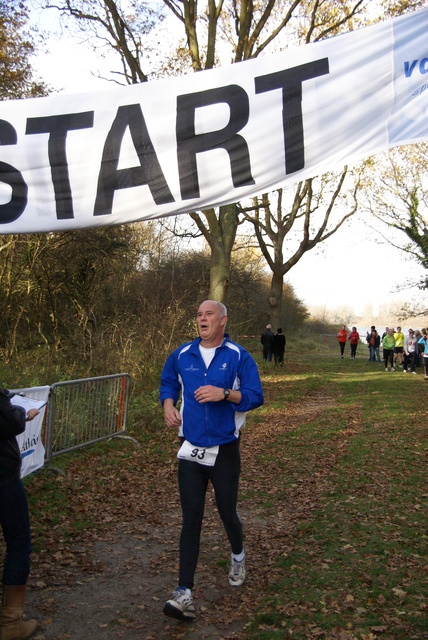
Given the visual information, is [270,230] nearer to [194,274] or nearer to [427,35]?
[194,274]

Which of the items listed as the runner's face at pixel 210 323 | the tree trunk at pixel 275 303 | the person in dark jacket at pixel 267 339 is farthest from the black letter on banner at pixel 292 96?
the tree trunk at pixel 275 303

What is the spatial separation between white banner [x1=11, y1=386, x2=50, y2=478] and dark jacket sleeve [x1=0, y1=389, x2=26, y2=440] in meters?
3.48

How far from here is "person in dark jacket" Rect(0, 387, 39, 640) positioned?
4.15 meters

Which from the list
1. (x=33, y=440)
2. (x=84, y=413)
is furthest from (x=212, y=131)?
(x=84, y=413)

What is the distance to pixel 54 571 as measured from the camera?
18.7 feet

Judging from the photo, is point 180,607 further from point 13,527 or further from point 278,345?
point 278,345

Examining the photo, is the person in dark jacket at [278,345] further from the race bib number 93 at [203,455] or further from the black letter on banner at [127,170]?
the black letter on banner at [127,170]

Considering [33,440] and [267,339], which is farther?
[267,339]

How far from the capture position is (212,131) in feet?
10.4

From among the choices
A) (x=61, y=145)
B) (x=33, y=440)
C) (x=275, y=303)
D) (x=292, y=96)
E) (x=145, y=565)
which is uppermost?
(x=275, y=303)

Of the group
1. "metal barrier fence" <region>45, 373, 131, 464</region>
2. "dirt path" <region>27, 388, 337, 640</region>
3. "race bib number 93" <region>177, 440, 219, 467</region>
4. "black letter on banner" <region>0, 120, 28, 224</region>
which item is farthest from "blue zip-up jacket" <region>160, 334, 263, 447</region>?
"metal barrier fence" <region>45, 373, 131, 464</region>

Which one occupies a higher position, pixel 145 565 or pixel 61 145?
pixel 61 145

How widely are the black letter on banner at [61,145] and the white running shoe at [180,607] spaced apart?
2794 millimetres

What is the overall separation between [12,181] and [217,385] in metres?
2.08
